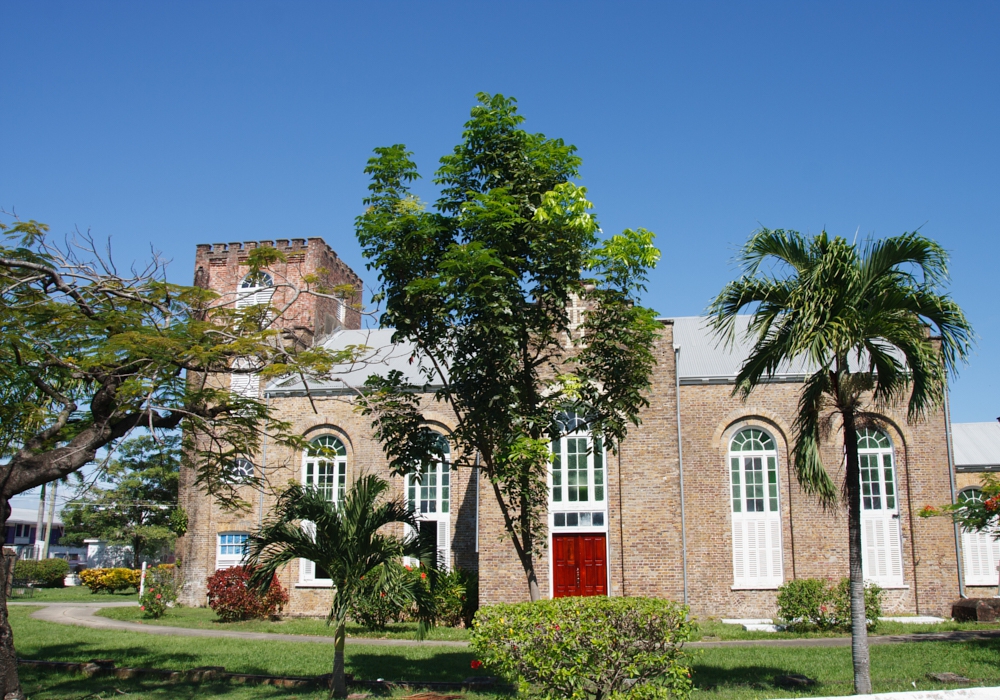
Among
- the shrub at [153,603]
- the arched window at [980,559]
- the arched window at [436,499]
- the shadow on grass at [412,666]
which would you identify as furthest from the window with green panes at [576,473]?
the arched window at [980,559]

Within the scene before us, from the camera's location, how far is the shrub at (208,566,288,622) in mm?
21594

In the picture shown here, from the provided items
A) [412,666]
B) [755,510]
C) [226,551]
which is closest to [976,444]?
[755,510]

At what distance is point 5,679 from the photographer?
34.5ft

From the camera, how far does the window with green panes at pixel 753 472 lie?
72.3ft

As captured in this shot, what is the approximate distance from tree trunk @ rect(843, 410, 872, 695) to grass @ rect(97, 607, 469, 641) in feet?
32.2

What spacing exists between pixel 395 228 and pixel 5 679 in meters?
8.07

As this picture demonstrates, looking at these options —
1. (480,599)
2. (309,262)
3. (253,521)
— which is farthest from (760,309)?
(309,262)

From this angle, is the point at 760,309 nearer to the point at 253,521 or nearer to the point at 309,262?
the point at 253,521

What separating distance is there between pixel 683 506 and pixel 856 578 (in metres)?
11.6

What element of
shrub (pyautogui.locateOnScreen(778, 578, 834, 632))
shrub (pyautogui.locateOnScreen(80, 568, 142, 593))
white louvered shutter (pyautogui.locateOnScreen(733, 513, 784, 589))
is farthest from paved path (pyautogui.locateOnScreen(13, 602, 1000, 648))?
shrub (pyautogui.locateOnScreen(80, 568, 142, 593))

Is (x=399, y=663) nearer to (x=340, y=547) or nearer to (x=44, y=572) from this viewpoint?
(x=340, y=547)

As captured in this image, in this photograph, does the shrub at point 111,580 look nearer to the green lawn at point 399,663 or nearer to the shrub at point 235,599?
the shrub at point 235,599

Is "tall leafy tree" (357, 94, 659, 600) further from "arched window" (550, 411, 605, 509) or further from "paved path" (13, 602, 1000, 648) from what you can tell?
"arched window" (550, 411, 605, 509)

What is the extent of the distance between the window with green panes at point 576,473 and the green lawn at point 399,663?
5.50 metres
